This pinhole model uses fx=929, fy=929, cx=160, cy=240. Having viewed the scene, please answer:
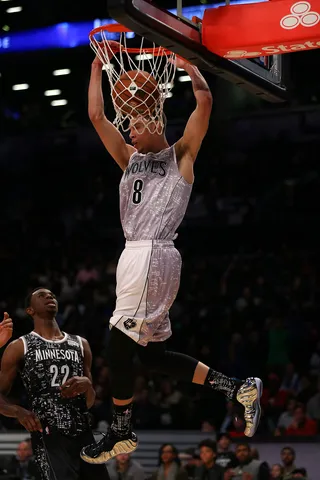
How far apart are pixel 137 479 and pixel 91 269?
5.36 metres

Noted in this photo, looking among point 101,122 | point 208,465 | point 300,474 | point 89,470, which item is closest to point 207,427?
point 208,465

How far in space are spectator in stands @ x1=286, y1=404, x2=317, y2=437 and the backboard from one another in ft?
19.6

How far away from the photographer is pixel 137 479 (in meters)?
10.6

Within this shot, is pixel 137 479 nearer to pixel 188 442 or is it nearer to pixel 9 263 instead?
pixel 188 442

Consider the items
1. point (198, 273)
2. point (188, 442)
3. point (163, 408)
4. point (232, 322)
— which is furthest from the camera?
point (198, 273)

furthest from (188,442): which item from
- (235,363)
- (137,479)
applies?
(235,363)

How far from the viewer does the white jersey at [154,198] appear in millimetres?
5395

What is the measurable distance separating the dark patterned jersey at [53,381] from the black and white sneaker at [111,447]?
1.13m

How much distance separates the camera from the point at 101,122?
566cm

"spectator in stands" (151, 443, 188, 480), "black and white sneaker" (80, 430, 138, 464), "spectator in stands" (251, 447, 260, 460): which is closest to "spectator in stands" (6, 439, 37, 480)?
"spectator in stands" (151, 443, 188, 480)

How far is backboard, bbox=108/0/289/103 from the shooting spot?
4.61m

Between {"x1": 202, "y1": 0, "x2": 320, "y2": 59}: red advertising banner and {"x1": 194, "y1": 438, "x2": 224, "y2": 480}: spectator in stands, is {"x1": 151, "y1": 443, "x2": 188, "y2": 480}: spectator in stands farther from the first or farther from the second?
{"x1": 202, "y1": 0, "x2": 320, "y2": 59}: red advertising banner

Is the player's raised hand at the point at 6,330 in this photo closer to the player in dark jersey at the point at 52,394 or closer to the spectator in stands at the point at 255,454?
the player in dark jersey at the point at 52,394

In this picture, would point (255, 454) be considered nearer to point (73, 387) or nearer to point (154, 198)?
point (73, 387)
